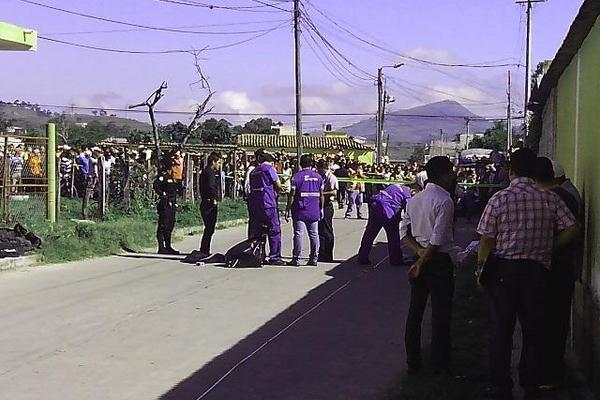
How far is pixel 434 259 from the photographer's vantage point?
24.7 feet

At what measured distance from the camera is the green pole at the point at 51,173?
1928cm

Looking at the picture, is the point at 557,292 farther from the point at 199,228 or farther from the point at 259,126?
the point at 259,126

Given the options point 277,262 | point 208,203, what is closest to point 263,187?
point 277,262

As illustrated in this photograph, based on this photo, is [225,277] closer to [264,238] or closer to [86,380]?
[264,238]

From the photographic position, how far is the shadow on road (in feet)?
24.3

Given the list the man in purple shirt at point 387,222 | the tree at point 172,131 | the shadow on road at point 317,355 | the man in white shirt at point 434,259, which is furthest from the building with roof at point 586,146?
the tree at point 172,131

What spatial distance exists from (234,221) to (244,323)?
15.2 m

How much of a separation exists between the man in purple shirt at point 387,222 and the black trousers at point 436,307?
773 centimetres

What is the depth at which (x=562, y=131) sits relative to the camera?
1108 cm

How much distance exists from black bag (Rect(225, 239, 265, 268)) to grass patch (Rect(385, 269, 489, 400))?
16.5 ft

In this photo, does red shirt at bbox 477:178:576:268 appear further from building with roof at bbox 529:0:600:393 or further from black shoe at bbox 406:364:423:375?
black shoe at bbox 406:364:423:375

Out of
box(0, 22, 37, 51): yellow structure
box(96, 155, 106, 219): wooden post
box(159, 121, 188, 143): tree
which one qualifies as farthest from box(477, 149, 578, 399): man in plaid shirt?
box(159, 121, 188, 143): tree

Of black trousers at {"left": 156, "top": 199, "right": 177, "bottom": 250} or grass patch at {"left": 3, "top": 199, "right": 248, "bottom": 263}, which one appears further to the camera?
black trousers at {"left": 156, "top": 199, "right": 177, "bottom": 250}

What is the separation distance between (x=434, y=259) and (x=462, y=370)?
3.17 feet
